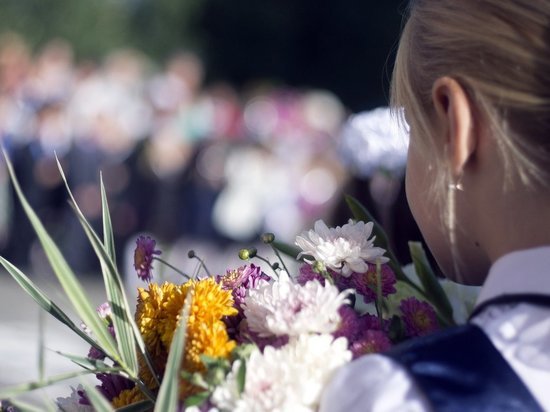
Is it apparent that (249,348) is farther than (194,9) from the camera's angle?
No

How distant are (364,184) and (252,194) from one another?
22.7 ft

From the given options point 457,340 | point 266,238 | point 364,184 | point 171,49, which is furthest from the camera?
point 171,49

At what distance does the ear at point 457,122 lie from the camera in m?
1.22

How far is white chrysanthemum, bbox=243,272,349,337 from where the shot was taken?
1291mm

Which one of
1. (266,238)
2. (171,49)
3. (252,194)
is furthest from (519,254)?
A: (171,49)

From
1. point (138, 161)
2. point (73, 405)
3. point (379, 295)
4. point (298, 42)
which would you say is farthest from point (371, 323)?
point (298, 42)

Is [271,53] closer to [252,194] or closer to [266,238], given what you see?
[252,194]

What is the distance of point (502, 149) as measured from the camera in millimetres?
1209

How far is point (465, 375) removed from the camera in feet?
3.74

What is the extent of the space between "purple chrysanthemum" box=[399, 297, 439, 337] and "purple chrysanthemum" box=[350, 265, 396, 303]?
4 centimetres

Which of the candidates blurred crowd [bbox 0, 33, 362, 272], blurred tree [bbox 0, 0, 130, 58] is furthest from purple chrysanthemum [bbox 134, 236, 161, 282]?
blurred tree [bbox 0, 0, 130, 58]

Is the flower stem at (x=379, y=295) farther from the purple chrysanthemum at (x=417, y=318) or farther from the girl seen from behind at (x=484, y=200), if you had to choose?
the girl seen from behind at (x=484, y=200)

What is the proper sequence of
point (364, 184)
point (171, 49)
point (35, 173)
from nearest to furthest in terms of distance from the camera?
point (364, 184)
point (35, 173)
point (171, 49)

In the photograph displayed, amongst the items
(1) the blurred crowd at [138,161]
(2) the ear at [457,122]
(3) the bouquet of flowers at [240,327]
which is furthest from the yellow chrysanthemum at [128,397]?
(1) the blurred crowd at [138,161]
